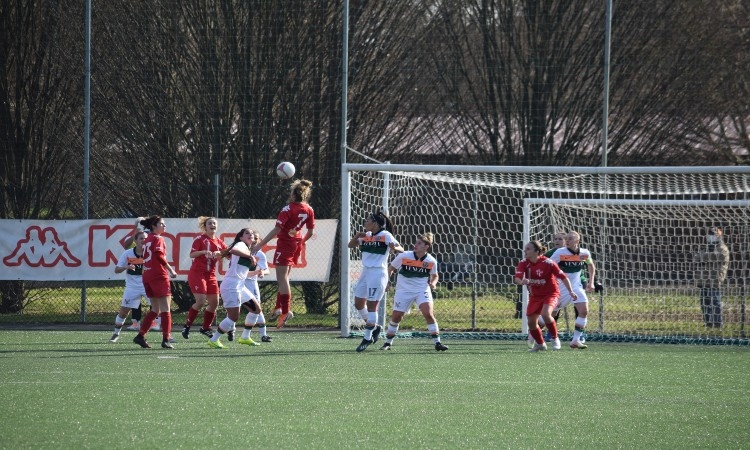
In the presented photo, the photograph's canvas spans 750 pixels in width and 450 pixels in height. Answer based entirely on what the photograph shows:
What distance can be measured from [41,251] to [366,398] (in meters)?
10.7

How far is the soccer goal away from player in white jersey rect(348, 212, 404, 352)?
1.39m

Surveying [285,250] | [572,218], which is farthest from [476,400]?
[572,218]

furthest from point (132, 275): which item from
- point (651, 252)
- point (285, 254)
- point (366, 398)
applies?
point (651, 252)

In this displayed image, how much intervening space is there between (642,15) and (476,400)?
14292 mm

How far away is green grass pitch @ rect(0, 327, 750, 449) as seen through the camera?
261 inches

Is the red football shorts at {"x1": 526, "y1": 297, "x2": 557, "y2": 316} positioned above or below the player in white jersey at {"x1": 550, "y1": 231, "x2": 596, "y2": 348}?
below

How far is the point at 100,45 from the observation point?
20469 millimetres

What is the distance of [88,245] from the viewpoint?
1725 centimetres

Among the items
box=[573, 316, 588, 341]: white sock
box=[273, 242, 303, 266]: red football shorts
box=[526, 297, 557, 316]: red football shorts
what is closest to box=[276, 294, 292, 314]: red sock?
box=[273, 242, 303, 266]: red football shorts

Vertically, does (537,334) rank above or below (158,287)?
below

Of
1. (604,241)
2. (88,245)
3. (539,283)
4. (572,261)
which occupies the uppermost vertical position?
(604,241)

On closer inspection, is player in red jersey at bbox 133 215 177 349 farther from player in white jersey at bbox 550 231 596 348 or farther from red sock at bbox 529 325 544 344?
player in white jersey at bbox 550 231 596 348

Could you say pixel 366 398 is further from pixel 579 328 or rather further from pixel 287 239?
pixel 579 328

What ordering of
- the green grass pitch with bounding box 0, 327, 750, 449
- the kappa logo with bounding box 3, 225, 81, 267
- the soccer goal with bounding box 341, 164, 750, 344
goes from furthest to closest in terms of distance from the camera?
the kappa logo with bounding box 3, 225, 81, 267 → the soccer goal with bounding box 341, 164, 750, 344 → the green grass pitch with bounding box 0, 327, 750, 449
